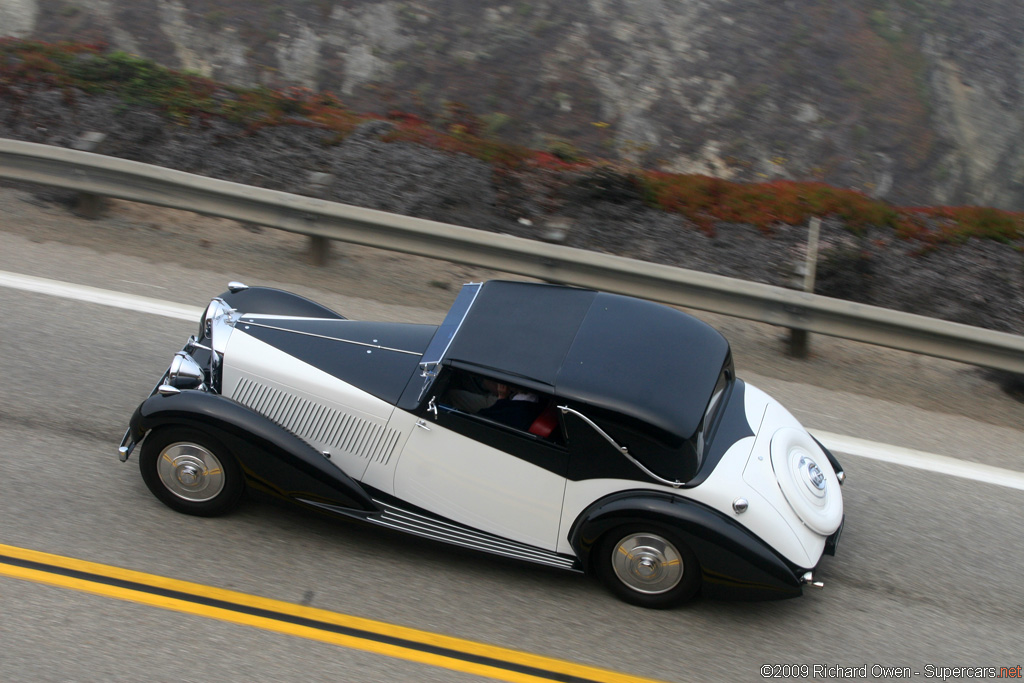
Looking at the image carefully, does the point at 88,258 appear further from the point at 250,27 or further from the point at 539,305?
the point at 250,27

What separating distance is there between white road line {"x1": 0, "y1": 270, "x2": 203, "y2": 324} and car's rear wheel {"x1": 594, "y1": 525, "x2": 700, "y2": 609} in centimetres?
404

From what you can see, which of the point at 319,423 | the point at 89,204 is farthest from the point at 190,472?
the point at 89,204

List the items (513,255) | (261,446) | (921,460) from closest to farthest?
(261,446) < (921,460) < (513,255)

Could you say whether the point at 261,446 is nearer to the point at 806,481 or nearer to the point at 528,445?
the point at 528,445

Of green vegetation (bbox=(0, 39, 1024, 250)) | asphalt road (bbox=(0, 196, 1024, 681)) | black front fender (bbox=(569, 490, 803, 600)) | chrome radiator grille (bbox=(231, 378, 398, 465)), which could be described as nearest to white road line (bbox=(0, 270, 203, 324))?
asphalt road (bbox=(0, 196, 1024, 681))

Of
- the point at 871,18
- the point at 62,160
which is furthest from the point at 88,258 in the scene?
the point at 871,18

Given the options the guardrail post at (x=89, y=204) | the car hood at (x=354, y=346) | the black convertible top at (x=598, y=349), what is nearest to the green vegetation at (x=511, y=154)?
the guardrail post at (x=89, y=204)

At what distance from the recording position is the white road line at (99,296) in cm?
702

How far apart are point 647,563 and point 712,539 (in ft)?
1.30

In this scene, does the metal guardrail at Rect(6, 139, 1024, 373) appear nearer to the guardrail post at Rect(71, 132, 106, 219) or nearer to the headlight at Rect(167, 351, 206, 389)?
the guardrail post at Rect(71, 132, 106, 219)

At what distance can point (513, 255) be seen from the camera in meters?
7.73

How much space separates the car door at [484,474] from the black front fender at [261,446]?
376mm

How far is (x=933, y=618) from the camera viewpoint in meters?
5.00

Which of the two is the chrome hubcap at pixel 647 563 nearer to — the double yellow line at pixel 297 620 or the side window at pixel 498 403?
the double yellow line at pixel 297 620
